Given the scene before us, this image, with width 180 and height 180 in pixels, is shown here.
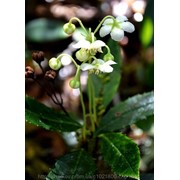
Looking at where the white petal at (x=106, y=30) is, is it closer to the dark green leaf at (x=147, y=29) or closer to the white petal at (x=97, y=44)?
the white petal at (x=97, y=44)

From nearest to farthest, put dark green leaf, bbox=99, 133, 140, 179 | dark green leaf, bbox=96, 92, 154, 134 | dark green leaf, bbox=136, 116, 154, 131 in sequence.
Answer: dark green leaf, bbox=99, 133, 140, 179 → dark green leaf, bbox=96, 92, 154, 134 → dark green leaf, bbox=136, 116, 154, 131

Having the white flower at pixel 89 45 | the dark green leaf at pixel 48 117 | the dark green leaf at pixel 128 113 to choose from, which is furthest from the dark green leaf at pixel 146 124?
the white flower at pixel 89 45

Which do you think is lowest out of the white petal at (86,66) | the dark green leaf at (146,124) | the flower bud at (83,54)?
the dark green leaf at (146,124)

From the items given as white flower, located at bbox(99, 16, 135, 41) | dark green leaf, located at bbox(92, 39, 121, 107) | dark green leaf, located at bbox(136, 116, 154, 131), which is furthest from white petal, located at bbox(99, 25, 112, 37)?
dark green leaf, located at bbox(136, 116, 154, 131)

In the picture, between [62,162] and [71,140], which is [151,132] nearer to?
[71,140]

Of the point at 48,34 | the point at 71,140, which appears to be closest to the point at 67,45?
the point at 48,34

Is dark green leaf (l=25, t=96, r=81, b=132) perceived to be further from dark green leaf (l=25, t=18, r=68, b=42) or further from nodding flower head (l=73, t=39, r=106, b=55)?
dark green leaf (l=25, t=18, r=68, b=42)

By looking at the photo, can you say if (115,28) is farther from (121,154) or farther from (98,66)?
(121,154)
